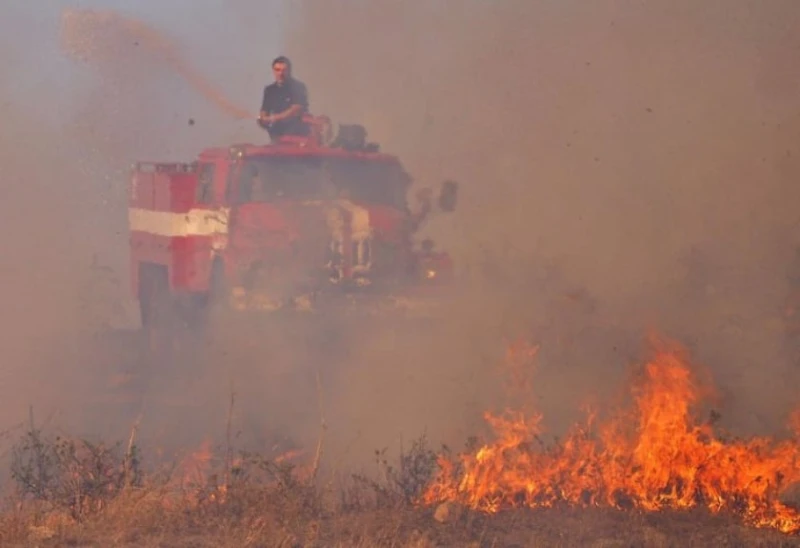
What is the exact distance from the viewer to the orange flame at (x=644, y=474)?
6.79 metres

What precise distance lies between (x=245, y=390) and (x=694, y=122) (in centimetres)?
475

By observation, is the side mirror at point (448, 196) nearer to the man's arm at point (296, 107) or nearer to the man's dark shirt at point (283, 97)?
the man's arm at point (296, 107)

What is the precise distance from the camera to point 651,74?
11.0 meters

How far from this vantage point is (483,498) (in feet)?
22.6

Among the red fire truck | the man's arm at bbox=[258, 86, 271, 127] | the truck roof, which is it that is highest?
the man's arm at bbox=[258, 86, 271, 127]

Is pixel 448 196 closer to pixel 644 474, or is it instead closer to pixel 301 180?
pixel 301 180

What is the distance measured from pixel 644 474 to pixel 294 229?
5.56 meters

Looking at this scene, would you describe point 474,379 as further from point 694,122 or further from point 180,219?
point 180,219

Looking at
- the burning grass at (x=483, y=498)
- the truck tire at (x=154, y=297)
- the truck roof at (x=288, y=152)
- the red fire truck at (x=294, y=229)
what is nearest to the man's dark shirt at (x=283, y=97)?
the red fire truck at (x=294, y=229)

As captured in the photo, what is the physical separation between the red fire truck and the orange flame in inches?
171

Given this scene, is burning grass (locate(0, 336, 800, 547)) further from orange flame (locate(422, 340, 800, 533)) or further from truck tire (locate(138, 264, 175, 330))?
truck tire (locate(138, 264, 175, 330))

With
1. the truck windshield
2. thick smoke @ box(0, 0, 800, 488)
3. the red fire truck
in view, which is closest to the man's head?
the red fire truck

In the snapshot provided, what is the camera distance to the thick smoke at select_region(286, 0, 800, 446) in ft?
30.2

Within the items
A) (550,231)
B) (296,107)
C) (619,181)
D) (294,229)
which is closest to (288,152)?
(294,229)
